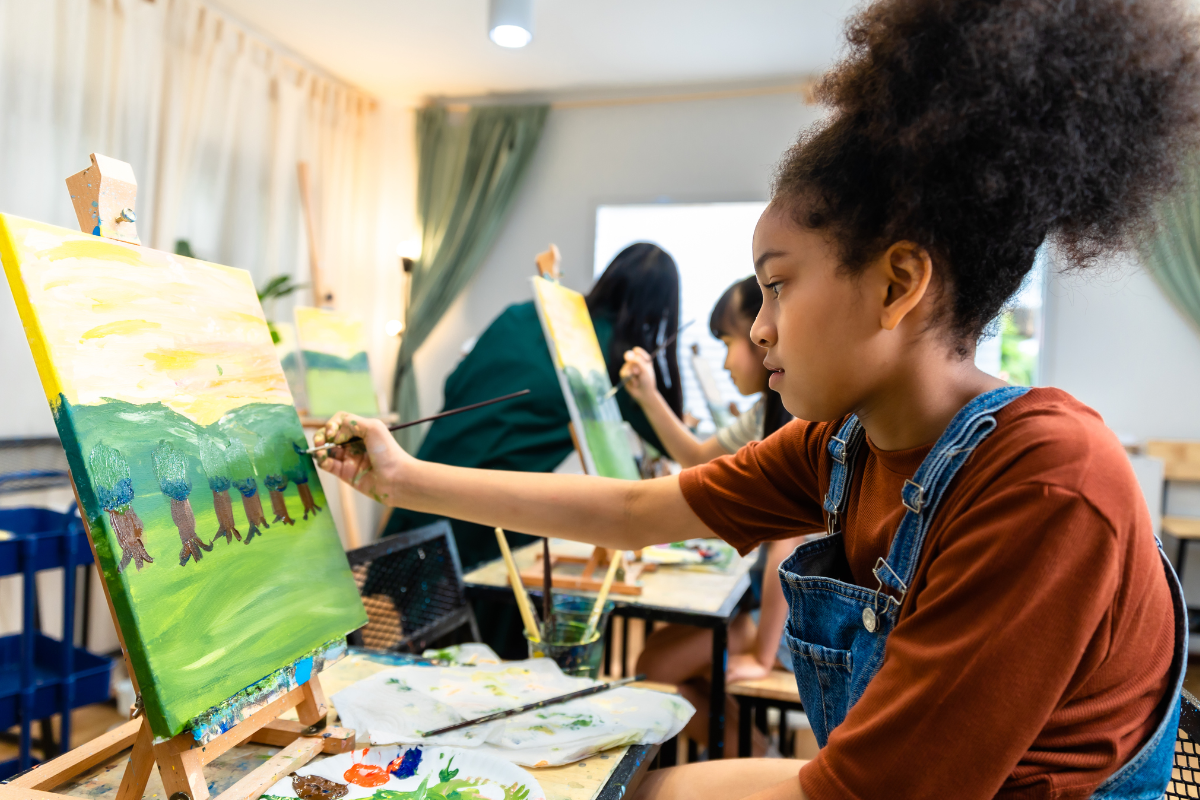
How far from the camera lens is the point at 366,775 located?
785 millimetres

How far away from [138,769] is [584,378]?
48.2 inches

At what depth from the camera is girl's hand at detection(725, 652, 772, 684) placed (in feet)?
4.99

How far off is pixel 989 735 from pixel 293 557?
2.37 ft

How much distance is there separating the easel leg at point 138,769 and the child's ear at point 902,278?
761mm

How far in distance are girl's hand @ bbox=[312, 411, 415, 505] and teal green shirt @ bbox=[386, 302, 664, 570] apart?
0.98 m

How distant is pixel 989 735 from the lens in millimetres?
520

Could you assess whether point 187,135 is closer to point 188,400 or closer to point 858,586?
point 188,400

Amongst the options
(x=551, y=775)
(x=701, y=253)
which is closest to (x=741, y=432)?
(x=551, y=775)

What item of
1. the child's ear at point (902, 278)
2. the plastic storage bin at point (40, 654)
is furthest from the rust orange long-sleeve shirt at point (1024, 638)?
the plastic storage bin at point (40, 654)

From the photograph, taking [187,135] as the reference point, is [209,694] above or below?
below

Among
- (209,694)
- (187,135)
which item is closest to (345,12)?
(187,135)

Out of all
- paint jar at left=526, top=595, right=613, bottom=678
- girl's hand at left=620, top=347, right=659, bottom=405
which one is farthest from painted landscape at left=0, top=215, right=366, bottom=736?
girl's hand at left=620, top=347, right=659, bottom=405

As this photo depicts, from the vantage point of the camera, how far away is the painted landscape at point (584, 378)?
66.0 inches

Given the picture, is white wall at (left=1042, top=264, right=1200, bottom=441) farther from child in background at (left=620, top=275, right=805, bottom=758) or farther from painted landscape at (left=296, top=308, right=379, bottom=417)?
painted landscape at (left=296, top=308, right=379, bottom=417)
